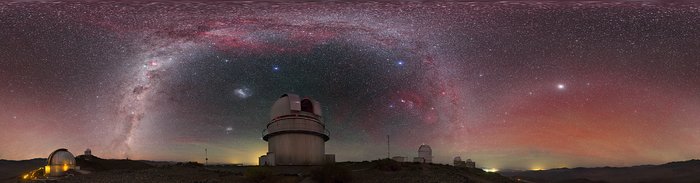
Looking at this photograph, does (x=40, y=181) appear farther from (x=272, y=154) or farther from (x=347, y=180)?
(x=347, y=180)

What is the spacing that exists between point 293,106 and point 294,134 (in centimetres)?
201

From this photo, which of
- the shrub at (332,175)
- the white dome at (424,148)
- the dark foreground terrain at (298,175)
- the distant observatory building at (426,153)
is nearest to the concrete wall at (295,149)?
the dark foreground terrain at (298,175)

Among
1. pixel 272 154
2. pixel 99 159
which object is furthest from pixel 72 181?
pixel 99 159

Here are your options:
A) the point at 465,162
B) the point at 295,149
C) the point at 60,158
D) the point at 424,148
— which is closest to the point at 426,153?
the point at 424,148

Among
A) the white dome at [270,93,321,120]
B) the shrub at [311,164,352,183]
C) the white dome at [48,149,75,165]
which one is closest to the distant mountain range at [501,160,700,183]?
the white dome at [270,93,321,120]

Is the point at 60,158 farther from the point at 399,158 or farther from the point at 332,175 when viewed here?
the point at 399,158

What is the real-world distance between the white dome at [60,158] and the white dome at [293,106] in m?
16.3

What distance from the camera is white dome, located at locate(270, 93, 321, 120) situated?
1308 inches

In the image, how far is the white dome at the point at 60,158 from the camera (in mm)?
35000

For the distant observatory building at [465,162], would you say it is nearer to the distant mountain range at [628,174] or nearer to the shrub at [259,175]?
the shrub at [259,175]

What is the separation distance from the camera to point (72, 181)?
26.8 m

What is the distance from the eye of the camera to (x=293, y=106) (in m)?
33.1

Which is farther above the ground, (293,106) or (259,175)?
(293,106)

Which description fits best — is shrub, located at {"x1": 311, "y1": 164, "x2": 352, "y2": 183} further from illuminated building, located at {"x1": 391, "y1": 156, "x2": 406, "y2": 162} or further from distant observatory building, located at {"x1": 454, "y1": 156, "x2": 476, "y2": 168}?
distant observatory building, located at {"x1": 454, "y1": 156, "x2": 476, "y2": 168}
